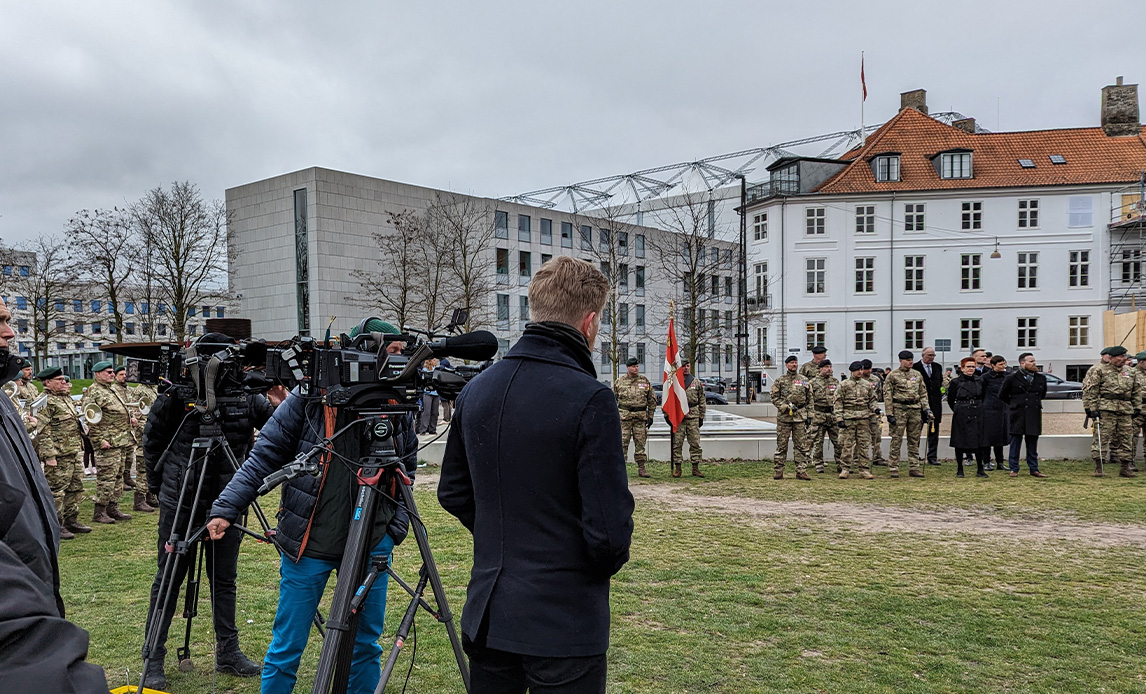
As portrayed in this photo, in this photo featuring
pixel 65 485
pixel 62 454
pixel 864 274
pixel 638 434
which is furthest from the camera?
pixel 864 274

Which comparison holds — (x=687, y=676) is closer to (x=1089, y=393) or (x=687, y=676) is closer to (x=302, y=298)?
(x=1089, y=393)

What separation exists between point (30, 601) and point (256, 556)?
25.7ft

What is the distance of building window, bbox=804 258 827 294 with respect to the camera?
47.1m

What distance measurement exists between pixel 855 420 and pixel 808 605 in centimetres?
896

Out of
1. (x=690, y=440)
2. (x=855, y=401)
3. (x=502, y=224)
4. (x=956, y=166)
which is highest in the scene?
(x=956, y=166)

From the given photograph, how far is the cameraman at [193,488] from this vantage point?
193 inches

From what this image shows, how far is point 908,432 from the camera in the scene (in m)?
14.9

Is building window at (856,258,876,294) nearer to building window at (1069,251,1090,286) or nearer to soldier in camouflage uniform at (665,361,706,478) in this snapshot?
building window at (1069,251,1090,286)

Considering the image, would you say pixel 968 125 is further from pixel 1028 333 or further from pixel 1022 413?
pixel 1022 413

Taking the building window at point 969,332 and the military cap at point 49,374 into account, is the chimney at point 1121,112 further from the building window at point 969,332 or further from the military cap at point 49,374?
the military cap at point 49,374

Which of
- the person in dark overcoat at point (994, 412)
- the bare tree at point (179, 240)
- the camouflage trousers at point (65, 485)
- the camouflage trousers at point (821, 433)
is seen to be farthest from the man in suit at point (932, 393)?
the bare tree at point (179, 240)

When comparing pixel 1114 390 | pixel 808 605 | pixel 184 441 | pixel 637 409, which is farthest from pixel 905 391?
pixel 184 441

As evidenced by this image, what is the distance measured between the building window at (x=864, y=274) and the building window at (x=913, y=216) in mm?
2889

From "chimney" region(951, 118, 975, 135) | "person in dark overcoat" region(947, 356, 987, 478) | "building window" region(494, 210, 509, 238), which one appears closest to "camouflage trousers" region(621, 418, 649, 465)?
"person in dark overcoat" region(947, 356, 987, 478)
